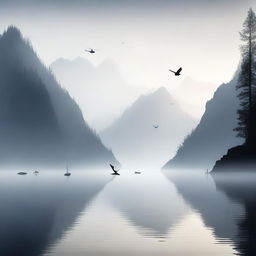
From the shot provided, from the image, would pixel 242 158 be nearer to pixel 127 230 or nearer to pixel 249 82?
pixel 249 82

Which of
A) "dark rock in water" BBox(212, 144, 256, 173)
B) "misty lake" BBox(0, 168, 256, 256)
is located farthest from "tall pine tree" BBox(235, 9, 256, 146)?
"misty lake" BBox(0, 168, 256, 256)

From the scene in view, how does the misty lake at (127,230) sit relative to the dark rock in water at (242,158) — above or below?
below

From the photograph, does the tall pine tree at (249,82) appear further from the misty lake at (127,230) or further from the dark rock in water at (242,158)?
the misty lake at (127,230)

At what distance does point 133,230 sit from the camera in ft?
109

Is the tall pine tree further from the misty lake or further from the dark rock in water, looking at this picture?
the misty lake

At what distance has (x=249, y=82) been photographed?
122938mm

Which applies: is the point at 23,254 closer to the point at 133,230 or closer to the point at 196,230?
the point at 133,230

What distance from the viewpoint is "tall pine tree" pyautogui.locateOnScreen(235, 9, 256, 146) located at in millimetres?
120188

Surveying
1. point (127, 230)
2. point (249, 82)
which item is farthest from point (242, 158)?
point (127, 230)

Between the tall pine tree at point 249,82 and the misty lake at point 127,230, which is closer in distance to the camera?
the misty lake at point 127,230

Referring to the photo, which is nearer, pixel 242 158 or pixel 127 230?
pixel 127 230

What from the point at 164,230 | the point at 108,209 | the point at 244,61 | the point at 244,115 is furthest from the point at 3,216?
the point at 244,61

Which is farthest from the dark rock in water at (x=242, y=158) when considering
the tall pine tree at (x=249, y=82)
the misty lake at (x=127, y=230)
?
the misty lake at (x=127, y=230)

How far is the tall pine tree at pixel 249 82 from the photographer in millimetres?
120188
